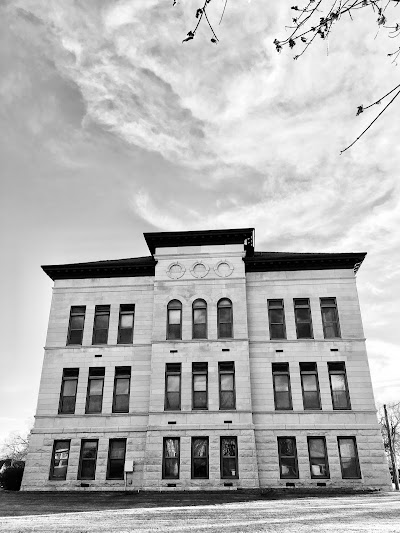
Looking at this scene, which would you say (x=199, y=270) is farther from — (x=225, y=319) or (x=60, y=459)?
(x=60, y=459)

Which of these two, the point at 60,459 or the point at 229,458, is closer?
the point at 229,458

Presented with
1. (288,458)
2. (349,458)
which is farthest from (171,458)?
(349,458)

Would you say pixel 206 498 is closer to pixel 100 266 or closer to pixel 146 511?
pixel 146 511

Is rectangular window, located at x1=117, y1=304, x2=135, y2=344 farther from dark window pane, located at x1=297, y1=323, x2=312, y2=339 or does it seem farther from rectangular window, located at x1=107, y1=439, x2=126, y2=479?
dark window pane, located at x1=297, y1=323, x2=312, y2=339

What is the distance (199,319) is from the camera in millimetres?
26406

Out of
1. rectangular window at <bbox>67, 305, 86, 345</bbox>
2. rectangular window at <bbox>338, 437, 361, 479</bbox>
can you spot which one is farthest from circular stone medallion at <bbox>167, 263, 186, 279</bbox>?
rectangular window at <bbox>338, 437, 361, 479</bbox>

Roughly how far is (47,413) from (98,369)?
3526 millimetres

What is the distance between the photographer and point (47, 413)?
80.9 feet

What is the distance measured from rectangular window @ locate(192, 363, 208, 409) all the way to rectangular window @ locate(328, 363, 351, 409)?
682 cm

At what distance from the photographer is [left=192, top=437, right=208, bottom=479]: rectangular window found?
22406 mm

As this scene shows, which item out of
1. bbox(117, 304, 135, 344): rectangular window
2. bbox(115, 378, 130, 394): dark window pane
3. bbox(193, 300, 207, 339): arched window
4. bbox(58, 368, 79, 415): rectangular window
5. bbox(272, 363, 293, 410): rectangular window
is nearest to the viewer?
bbox(272, 363, 293, 410): rectangular window

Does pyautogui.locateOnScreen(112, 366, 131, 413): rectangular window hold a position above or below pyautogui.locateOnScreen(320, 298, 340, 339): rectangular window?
below

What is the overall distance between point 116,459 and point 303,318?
12939mm

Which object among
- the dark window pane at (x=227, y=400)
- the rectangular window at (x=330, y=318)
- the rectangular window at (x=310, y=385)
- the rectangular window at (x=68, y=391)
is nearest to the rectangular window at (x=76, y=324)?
the rectangular window at (x=68, y=391)
